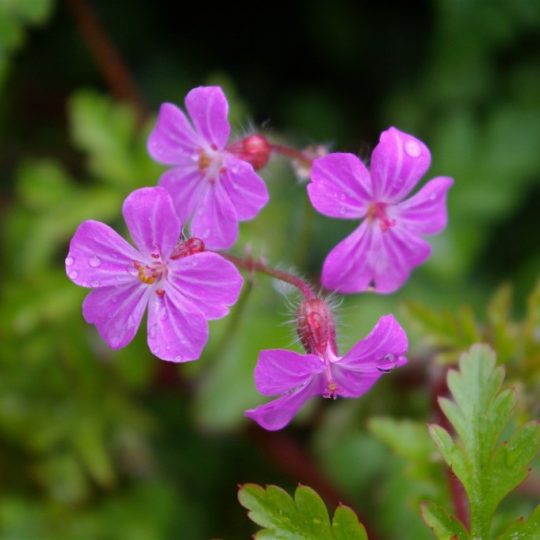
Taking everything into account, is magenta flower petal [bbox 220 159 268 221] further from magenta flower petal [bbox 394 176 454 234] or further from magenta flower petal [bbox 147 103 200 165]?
magenta flower petal [bbox 394 176 454 234]

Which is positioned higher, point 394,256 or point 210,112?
point 210,112

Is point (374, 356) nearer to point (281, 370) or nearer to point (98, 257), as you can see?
point (281, 370)

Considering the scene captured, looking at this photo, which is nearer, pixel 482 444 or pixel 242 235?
pixel 482 444

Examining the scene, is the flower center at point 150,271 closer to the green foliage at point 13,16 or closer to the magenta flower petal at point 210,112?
the magenta flower petal at point 210,112

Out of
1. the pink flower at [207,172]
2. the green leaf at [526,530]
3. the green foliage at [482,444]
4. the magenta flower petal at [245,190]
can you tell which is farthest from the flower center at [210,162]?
the green leaf at [526,530]

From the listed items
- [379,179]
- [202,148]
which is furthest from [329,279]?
[202,148]

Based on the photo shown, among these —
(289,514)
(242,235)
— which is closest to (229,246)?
(289,514)
